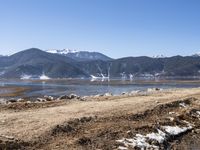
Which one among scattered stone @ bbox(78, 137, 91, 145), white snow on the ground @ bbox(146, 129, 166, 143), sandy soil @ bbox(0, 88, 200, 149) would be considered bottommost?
white snow on the ground @ bbox(146, 129, 166, 143)

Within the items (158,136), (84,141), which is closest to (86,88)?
(158,136)

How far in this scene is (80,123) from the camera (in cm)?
2391

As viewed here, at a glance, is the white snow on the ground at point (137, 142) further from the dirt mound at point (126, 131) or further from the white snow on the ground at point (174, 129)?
the white snow on the ground at point (174, 129)

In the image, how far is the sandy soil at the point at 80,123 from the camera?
2000cm

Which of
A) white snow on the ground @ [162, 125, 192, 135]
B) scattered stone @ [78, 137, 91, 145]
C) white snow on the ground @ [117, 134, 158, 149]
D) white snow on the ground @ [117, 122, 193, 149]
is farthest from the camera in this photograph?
white snow on the ground @ [162, 125, 192, 135]

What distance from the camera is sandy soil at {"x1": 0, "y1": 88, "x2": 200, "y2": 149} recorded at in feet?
65.6

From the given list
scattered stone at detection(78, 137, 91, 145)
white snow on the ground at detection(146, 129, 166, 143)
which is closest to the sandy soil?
scattered stone at detection(78, 137, 91, 145)

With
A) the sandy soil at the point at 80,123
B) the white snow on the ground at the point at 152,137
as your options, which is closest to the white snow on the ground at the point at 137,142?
the white snow on the ground at the point at 152,137

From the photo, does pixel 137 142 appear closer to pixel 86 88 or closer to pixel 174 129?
pixel 174 129

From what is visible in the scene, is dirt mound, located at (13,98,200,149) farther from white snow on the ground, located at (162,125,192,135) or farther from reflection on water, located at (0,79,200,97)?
reflection on water, located at (0,79,200,97)

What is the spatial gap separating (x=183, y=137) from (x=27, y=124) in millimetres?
9570

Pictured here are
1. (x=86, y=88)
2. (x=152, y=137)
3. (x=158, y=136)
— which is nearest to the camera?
(x=152, y=137)

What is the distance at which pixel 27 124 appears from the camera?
Answer: 22906 millimetres

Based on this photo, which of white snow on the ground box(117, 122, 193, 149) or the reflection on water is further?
the reflection on water
